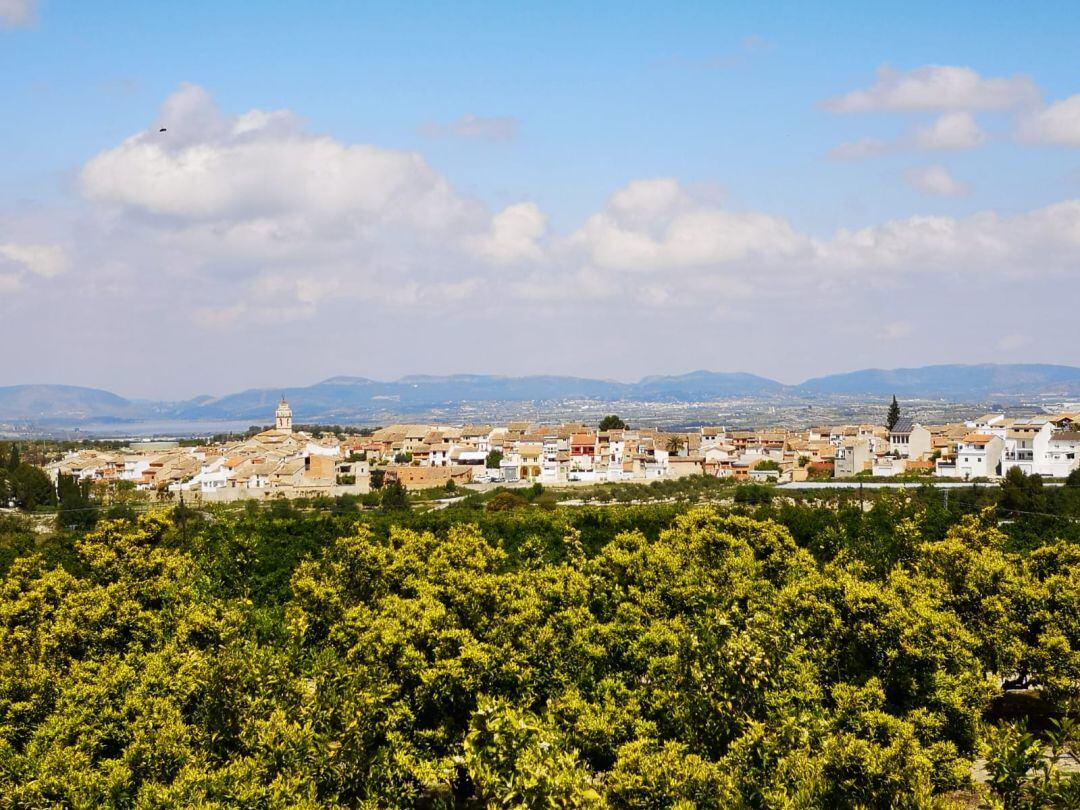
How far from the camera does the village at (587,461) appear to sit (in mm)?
62875

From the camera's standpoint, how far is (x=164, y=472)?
7356cm

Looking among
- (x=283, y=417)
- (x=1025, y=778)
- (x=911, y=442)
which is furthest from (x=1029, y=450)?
(x=283, y=417)

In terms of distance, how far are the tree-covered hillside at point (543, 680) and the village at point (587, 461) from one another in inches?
1860

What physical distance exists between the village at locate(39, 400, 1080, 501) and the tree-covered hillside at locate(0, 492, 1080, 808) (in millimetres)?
47233

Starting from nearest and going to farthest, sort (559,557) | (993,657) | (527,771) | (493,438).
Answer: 1. (527,771)
2. (993,657)
3. (559,557)
4. (493,438)

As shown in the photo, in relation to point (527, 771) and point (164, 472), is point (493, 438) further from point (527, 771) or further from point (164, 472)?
point (527, 771)

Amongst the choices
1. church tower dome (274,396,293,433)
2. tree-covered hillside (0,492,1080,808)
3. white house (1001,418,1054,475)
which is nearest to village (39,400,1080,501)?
white house (1001,418,1054,475)

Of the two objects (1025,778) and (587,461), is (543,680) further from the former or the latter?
(587,461)

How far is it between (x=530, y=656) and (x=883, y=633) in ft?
18.3

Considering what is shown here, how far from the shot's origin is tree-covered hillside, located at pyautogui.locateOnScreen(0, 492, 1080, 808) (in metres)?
10.2

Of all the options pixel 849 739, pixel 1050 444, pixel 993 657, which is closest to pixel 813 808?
pixel 849 739

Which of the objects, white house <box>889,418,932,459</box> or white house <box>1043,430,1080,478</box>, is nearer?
white house <box>1043,430,1080,478</box>

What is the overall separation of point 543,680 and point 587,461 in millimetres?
59706

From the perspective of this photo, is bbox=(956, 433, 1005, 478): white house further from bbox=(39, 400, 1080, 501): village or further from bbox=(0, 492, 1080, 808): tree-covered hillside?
bbox=(0, 492, 1080, 808): tree-covered hillside
